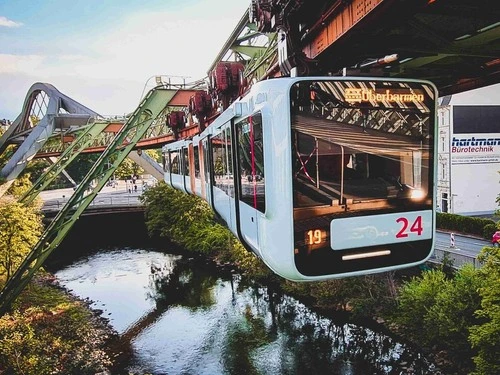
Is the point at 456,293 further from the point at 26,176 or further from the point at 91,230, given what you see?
the point at 26,176

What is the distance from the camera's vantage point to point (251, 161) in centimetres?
435

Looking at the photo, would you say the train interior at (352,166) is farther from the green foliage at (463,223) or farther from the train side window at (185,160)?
the green foliage at (463,223)

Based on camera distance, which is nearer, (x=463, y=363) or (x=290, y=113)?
(x=290, y=113)

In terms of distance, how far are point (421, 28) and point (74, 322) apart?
14.8m

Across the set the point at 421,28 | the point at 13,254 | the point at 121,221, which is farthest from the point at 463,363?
the point at 121,221

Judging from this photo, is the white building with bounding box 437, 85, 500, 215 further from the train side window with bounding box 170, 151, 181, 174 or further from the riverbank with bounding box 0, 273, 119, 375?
the riverbank with bounding box 0, 273, 119, 375

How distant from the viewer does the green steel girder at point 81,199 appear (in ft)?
42.5

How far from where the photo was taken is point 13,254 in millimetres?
14586

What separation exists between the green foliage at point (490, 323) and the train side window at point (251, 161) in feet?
20.5

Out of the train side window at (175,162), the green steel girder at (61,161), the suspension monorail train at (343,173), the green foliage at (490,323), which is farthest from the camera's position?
the green steel girder at (61,161)

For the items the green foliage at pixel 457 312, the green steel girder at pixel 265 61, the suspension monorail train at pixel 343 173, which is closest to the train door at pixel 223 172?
the green steel girder at pixel 265 61

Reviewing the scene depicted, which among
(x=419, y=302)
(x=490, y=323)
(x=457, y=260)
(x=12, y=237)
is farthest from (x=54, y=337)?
(x=457, y=260)

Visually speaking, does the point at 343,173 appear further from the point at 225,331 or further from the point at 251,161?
the point at 225,331

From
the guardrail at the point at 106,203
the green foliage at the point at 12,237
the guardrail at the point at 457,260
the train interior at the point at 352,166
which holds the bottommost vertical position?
the guardrail at the point at 106,203
